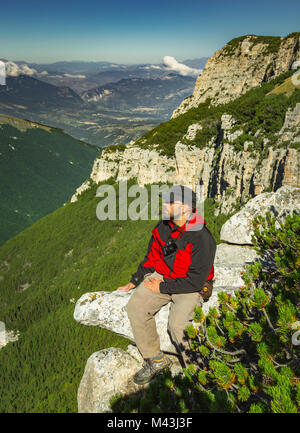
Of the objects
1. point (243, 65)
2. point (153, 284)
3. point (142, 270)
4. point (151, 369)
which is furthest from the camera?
point (243, 65)

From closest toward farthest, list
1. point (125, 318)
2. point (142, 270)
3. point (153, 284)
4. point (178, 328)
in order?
1. point (178, 328)
2. point (153, 284)
3. point (142, 270)
4. point (125, 318)

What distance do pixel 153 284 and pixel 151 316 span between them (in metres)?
0.83

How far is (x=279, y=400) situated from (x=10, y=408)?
6460cm

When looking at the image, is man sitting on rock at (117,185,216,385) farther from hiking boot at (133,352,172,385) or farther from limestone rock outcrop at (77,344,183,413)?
limestone rock outcrop at (77,344,183,413)

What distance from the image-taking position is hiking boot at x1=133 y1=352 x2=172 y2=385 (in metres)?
5.77

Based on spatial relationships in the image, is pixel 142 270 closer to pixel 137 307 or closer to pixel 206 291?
pixel 137 307

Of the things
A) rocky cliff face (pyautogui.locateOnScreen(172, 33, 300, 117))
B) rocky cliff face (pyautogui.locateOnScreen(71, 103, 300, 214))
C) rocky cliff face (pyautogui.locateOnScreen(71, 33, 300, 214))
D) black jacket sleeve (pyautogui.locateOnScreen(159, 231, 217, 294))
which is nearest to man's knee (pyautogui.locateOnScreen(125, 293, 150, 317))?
black jacket sleeve (pyautogui.locateOnScreen(159, 231, 217, 294))

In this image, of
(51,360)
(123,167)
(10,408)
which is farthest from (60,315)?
(123,167)

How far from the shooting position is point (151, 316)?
6.18m

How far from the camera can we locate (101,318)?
7848 millimetres

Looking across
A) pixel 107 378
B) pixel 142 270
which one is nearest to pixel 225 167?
pixel 142 270

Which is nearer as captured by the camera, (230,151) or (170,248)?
(170,248)

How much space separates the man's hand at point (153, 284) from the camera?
6.08m

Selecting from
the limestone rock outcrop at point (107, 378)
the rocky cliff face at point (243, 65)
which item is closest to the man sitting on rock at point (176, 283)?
the limestone rock outcrop at point (107, 378)
